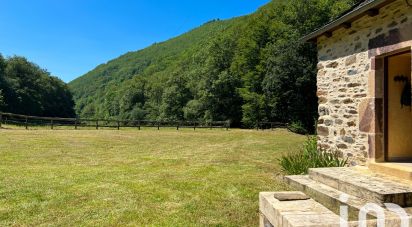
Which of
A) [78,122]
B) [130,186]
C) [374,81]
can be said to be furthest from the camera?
[78,122]

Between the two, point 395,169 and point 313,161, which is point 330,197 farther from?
point 313,161

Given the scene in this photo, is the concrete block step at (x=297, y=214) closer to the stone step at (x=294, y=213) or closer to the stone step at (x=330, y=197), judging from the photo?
the stone step at (x=294, y=213)

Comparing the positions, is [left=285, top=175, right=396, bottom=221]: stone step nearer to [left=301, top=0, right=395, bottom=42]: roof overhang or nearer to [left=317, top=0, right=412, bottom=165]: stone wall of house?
[left=317, top=0, right=412, bottom=165]: stone wall of house

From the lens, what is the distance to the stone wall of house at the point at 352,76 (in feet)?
19.8

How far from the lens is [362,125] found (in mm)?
6652

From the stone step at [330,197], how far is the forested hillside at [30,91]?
39969 millimetres

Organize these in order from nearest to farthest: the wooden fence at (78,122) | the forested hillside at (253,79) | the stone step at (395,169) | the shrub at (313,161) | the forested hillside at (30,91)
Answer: the stone step at (395,169)
the shrub at (313,161)
the wooden fence at (78,122)
the forested hillside at (253,79)
the forested hillside at (30,91)

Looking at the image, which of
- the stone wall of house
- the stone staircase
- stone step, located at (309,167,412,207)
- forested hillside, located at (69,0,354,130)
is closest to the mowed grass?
the stone staircase

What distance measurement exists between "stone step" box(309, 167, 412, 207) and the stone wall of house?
3.51ft

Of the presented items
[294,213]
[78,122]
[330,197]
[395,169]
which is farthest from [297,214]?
[78,122]

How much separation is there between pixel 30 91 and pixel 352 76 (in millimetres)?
49642

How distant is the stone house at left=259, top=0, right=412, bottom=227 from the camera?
4156mm

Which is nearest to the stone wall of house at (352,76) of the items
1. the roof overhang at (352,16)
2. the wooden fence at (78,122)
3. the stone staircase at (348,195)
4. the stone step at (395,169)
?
the roof overhang at (352,16)

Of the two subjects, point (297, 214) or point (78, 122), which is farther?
point (78, 122)
